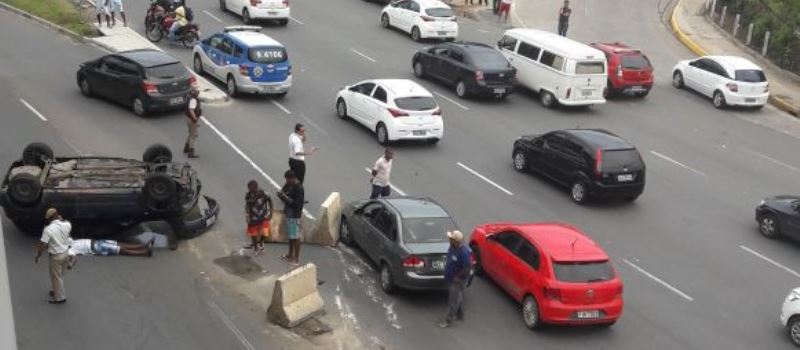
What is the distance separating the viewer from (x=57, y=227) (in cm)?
1399

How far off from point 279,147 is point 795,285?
11904 mm

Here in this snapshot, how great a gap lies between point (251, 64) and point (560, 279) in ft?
47.0

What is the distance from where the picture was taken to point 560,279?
15.0m

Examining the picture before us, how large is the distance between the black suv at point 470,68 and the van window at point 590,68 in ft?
6.41

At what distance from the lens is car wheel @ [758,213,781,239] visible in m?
20.3

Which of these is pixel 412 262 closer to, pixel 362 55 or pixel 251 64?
pixel 251 64

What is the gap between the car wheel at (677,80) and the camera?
33438mm

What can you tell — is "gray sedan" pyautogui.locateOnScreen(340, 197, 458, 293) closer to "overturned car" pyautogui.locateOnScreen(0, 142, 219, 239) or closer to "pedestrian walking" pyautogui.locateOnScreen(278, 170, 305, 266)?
"pedestrian walking" pyautogui.locateOnScreen(278, 170, 305, 266)

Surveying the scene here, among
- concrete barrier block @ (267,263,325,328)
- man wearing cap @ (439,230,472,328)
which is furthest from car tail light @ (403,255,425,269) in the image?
concrete barrier block @ (267,263,325,328)

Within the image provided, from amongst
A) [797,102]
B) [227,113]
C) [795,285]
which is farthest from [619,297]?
[797,102]

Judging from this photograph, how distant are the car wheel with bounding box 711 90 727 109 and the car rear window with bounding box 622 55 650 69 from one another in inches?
98.9

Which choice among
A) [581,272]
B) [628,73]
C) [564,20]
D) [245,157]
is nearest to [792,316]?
[581,272]

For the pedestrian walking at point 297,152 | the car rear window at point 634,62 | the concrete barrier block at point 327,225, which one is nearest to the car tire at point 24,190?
the concrete barrier block at point 327,225

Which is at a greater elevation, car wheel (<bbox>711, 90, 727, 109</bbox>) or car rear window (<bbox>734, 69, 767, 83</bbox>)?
car rear window (<bbox>734, 69, 767, 83</bbox>)
